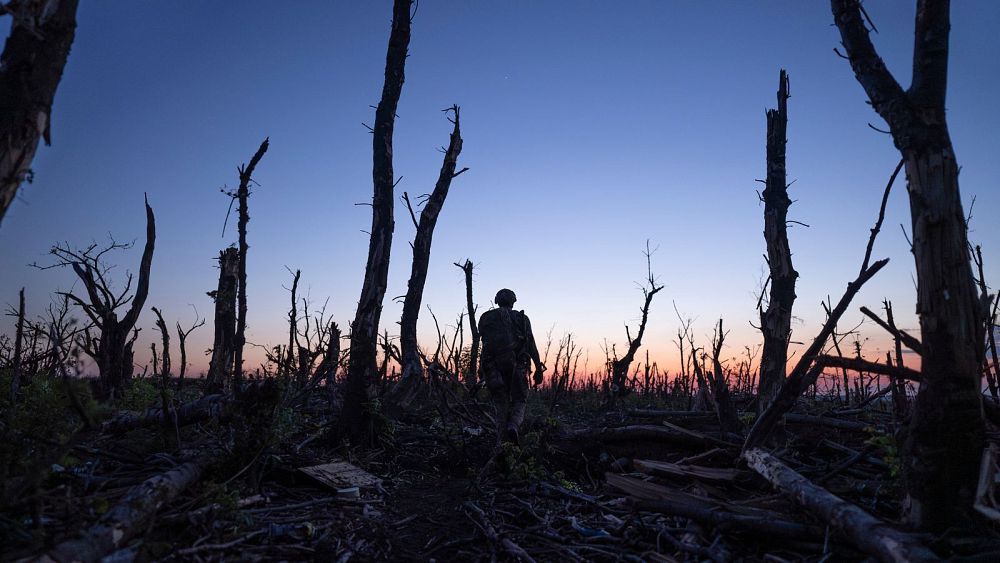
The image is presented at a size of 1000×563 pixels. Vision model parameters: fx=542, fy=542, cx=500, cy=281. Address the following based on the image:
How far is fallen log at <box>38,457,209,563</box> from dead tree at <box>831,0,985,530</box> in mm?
5462

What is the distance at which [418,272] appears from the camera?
16.5m

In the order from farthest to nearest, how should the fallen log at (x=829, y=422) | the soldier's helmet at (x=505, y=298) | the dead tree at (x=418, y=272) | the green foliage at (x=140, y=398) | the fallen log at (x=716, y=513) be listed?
the dead tree at (x=418, y=272)
the soldier's helmet at (x=505, y=298)
the green foliage at (x=140, y=398)
the fallen log at (x=829, y=422)
the fallen log at (x=716, y=513)

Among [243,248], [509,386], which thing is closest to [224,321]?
[243,248]

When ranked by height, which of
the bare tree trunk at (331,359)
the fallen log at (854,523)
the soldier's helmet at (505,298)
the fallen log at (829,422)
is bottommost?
the fallen log at (854,523)

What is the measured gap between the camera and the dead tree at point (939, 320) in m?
3.82

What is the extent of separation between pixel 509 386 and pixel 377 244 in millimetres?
3355

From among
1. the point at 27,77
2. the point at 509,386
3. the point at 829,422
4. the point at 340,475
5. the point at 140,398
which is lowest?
the point at 340,475

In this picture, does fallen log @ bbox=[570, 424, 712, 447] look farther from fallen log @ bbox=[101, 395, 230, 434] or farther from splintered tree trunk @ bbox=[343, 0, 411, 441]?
fallen log @ bbox=[101, 395, 230, 434]

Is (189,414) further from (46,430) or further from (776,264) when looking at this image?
(776,264)

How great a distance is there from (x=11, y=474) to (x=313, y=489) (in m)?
2.64

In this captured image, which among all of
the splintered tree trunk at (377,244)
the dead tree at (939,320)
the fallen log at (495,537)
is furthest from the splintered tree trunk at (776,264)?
the splintered tree trunk at (377,244)

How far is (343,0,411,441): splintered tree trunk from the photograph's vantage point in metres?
8.21

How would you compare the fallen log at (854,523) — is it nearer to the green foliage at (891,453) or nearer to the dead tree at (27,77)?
the green foliage at (891,453)

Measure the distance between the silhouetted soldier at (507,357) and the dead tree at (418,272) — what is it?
6442mm
